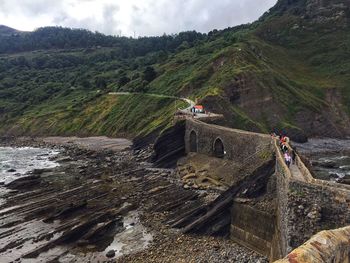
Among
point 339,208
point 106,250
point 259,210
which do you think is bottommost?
point 106,250

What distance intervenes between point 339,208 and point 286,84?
98.9 m

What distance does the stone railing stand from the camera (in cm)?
805

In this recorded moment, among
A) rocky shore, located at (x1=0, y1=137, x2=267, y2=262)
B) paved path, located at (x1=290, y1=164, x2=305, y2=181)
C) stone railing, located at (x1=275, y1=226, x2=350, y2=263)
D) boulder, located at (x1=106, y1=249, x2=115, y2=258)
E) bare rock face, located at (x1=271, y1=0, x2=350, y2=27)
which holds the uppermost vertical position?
bare rock face, located at (x1=271, y1=0, x2=350, y2=27)

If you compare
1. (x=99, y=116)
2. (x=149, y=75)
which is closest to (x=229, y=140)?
(x=99, y=116)

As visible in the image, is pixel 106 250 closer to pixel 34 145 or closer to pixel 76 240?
pixel 76 240

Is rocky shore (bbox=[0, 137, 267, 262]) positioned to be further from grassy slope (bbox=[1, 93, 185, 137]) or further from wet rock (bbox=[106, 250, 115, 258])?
grassy slope (bbox=[1, 93, 185, 137])

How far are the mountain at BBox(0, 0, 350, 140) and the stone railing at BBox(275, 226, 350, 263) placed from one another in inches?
3016

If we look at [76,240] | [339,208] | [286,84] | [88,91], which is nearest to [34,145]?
[88,91]

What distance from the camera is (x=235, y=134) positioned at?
5575 cm

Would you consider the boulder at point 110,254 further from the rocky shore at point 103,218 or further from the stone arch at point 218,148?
the stone arch at point 218,148

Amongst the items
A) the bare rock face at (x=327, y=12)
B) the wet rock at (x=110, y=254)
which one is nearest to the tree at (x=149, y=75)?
the bare rock face at (x=327, y=12)

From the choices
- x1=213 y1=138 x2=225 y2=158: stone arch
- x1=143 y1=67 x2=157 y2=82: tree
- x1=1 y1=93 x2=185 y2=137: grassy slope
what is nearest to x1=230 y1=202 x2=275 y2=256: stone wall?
x1=213 y1=138 x2=225 y2=158: stone arch

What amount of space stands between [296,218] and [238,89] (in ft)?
270

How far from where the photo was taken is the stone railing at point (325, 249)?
8047mm
